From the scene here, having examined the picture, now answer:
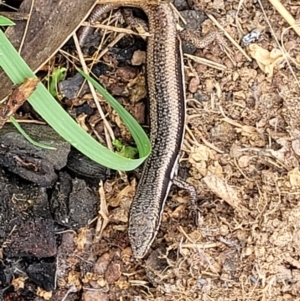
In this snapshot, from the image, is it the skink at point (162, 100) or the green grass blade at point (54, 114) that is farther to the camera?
the skink at point (162, 100)

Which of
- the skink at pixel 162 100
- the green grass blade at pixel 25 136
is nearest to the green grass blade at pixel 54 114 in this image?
the green grass blade at pixel 25 136

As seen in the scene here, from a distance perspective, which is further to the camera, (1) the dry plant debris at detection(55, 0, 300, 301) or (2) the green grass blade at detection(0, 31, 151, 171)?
(1) the dry plant debris at detection(55, 0, 300, 301)

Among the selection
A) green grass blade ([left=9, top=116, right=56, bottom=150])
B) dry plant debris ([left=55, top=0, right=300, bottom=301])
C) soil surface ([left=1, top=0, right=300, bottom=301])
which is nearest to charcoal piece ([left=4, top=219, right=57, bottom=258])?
soil surface ([left=1, top=0, right=300, bottom=301])

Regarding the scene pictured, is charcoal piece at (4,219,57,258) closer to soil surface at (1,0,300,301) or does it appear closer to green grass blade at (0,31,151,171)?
soil surface at (1,0,300,301)

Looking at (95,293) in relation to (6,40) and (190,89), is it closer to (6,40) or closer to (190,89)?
(190,89)

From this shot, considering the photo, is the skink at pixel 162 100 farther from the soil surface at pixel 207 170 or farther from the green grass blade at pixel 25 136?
the green grass blade at pixel 25 136

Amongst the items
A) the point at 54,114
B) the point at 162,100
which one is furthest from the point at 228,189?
the point at 54,114

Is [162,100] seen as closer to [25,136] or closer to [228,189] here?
[228,189]
